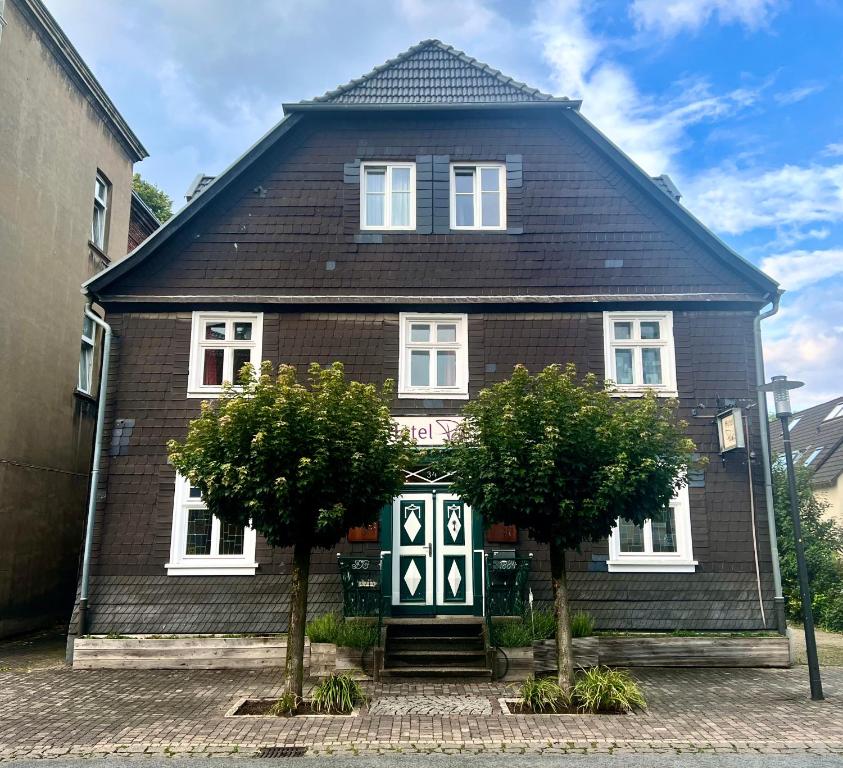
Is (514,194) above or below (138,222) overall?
below

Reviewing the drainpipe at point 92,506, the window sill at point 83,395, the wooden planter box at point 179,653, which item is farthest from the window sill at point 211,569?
the window sill at point 83,395

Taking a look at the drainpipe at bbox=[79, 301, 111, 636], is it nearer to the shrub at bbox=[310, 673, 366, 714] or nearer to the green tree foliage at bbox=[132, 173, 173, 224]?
the shrub at bbox=[310, 673, 366, 714]

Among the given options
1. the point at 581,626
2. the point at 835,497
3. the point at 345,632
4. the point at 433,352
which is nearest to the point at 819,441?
the point at 835,497

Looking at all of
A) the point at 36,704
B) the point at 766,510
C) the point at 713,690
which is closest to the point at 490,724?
the point at 713,690

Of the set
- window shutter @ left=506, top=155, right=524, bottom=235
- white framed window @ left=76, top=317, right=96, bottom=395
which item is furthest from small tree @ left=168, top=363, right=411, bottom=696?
white framed window @ left=76, top=317, right=96, bottom=395

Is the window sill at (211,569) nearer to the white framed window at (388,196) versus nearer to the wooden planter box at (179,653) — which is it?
the wooden planter box at (179,653)

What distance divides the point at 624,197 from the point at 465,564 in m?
6.85

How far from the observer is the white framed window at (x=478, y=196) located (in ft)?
43.2

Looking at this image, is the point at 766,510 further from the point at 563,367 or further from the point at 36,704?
the point at 36,704

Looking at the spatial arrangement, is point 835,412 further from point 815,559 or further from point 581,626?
point 581,626

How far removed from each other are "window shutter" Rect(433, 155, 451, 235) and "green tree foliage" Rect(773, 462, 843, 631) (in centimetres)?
947

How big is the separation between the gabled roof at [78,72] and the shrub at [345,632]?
12.7m

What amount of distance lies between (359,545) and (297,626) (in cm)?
303

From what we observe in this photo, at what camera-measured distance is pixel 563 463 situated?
8938mm
